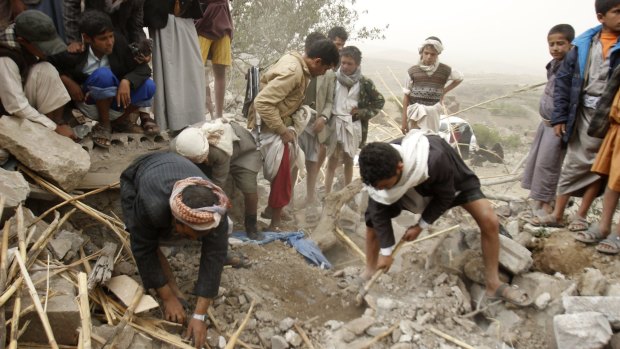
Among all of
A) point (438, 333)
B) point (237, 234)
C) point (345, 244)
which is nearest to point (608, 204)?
point (438, 333)

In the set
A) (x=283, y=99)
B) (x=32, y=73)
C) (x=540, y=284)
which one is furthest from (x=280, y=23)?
(x=540, y=284)

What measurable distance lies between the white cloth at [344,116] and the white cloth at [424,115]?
0.61m

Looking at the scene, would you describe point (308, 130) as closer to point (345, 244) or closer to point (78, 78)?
point (345, 244)

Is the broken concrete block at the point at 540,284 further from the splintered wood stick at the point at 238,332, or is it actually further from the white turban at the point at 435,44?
the white turban at the point at 435,44

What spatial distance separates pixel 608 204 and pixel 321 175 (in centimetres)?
418

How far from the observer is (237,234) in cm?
419

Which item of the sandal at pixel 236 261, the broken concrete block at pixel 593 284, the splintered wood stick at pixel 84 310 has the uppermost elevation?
the splintered wood stick at pixel 84 310

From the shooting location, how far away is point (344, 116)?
15.9 ft

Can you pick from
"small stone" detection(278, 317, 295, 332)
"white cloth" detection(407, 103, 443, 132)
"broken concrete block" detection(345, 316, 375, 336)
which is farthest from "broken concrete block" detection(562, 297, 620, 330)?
"white cloth" detection(407, 103, 443, 132)

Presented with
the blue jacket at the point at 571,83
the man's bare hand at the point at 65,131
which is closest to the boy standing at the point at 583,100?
the blue jacket at the point at 571,83

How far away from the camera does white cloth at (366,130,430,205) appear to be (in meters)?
2.77

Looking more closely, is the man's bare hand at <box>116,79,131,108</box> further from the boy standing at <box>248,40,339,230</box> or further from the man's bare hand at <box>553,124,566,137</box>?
the man's bare hand at <box>553,124,566,137</box>

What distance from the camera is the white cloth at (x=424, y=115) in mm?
4918

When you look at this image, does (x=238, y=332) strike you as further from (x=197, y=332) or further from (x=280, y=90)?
(x=280, y=90)
